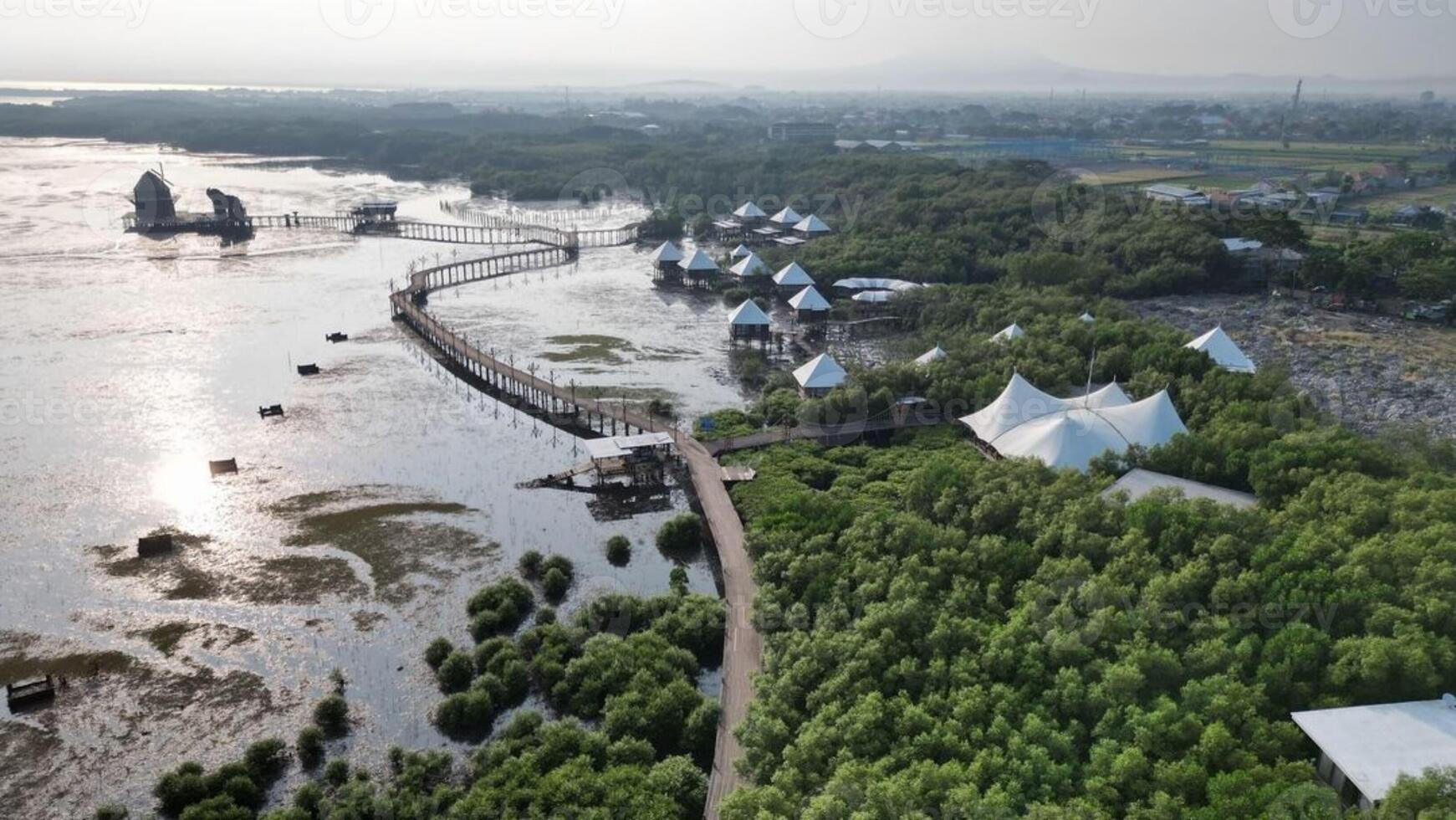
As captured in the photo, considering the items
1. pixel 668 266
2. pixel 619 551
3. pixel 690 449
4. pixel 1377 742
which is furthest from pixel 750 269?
pixel 1377 742

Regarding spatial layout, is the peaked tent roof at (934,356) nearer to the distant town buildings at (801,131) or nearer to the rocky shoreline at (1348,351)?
the rocky shoreline at (1348,351)

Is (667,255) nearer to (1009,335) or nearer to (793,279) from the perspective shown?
(793,279)

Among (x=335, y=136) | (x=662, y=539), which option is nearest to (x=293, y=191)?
(x=335, y=136)

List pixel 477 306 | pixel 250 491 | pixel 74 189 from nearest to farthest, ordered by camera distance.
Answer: pixel 250 491
pixel 477 306
pixel 74 189

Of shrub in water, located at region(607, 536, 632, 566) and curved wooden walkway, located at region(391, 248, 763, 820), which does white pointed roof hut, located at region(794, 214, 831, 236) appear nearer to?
curved wooden walkway, located at region(391, 248, 763, 820)

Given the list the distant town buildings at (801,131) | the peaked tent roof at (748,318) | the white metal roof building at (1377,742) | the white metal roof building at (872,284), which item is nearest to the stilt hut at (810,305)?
the peaked tent roof at (748,318)

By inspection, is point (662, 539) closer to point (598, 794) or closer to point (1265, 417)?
point (598, 794)
